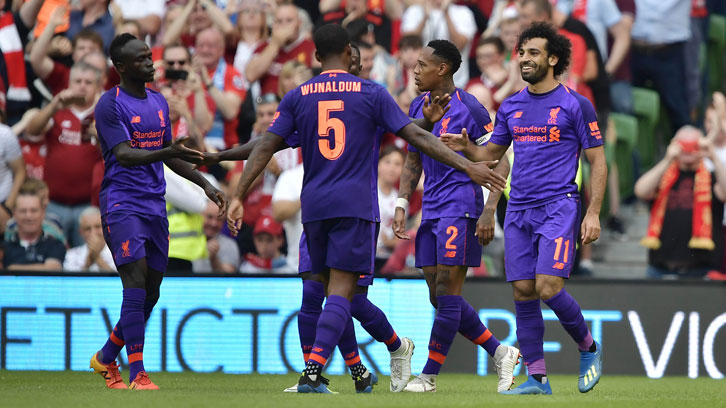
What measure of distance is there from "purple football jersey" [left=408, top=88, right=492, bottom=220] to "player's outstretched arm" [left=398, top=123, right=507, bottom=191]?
1.05 meters

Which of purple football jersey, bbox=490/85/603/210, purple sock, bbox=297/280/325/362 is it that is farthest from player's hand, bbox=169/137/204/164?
purple football jersey, bbox=490/85/603/210

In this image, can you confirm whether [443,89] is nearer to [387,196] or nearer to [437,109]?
A: [437,109]

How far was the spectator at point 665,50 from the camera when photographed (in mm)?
14109

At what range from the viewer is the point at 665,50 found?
14.2 m

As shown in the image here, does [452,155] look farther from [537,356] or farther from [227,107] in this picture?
[227,107]

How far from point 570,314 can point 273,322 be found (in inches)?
171

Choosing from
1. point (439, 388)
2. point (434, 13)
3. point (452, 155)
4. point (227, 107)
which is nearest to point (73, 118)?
point (227, 107)

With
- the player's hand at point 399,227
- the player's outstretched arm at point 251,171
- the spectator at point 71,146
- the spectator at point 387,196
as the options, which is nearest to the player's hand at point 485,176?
the player's outstretched arm at point 251,171

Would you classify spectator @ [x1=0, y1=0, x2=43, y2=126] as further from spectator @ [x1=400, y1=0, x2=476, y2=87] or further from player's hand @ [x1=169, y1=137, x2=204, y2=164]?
player's hand @ [x1=169, y1=137, x2=204, y2=164]

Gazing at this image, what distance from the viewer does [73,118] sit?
42.4ft

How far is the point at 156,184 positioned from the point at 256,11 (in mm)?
5722

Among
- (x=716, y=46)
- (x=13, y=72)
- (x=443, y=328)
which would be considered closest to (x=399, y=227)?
(x=443, y=328)

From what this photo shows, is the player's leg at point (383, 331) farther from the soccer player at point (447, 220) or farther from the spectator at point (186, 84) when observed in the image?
the spectator at point (186, 84)

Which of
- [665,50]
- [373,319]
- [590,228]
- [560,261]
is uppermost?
[665,50]
